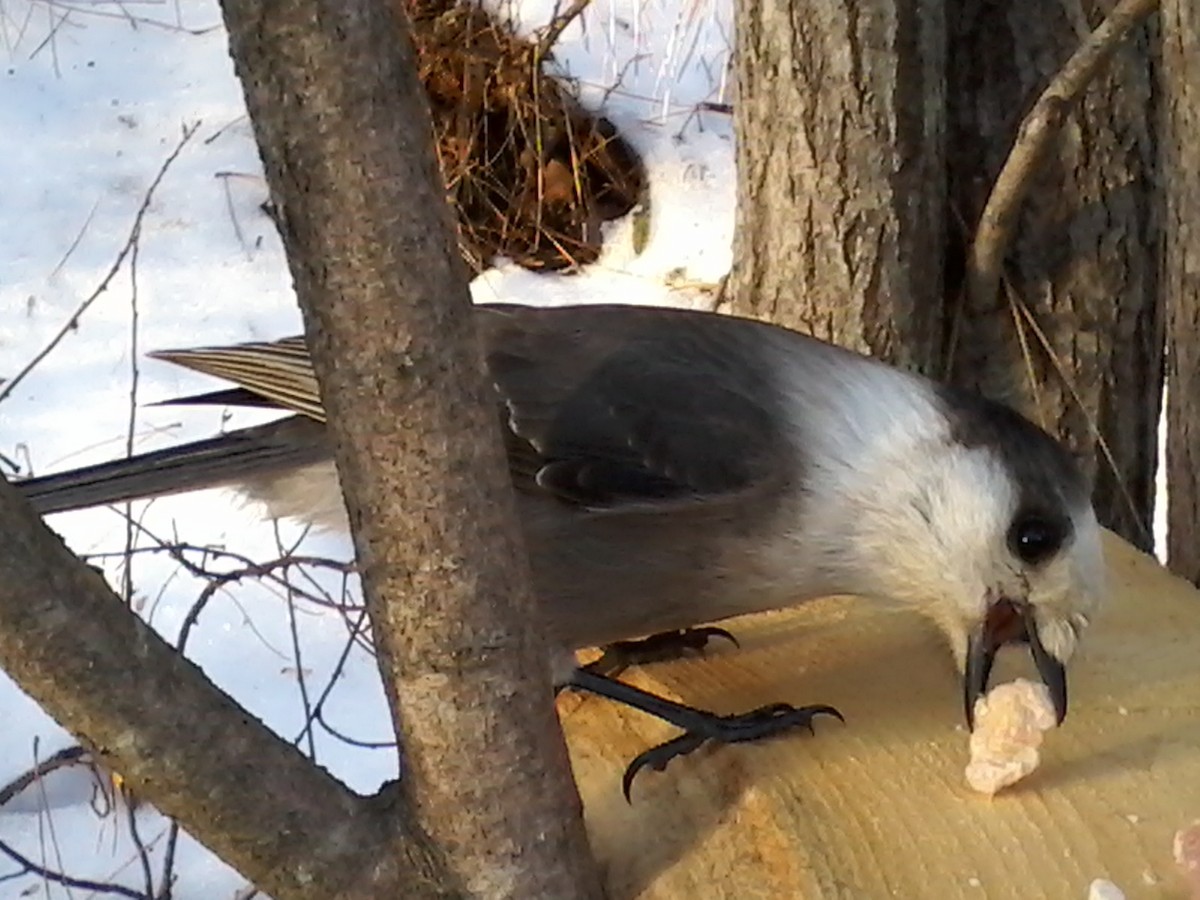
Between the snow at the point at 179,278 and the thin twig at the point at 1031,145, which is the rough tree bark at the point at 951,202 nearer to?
the thin twig at the point at 1031,145

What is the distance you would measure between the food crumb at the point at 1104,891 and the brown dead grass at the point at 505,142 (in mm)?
3313

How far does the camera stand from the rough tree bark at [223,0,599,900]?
3.50 feet

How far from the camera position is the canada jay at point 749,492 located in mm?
1694

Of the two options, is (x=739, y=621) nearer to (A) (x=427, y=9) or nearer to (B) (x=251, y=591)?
(B) (x=251, y=591)

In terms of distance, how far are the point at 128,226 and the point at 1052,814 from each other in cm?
377

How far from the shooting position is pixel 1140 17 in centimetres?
209

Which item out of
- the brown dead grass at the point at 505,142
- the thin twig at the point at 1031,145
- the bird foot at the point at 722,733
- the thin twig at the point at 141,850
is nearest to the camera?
the bird foot at the point at 722,733

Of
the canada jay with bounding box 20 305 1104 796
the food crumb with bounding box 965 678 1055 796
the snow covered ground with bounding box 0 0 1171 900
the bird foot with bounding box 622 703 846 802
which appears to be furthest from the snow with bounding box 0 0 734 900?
the food crumb with bounding box 965 678 1055 796

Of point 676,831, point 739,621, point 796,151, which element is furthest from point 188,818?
point 796,151

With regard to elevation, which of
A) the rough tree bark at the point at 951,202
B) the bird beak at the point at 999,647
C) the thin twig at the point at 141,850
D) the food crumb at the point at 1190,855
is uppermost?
the rough tree bark at the point at 951,202

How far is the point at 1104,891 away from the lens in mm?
1313

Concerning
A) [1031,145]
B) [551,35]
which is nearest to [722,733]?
[1031,145]

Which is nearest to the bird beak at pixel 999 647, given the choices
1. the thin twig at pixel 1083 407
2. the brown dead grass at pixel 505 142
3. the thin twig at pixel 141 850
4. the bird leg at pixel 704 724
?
the bird leg at pixel 704 724

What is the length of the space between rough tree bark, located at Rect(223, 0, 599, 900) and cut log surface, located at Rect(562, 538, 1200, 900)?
0.13m
